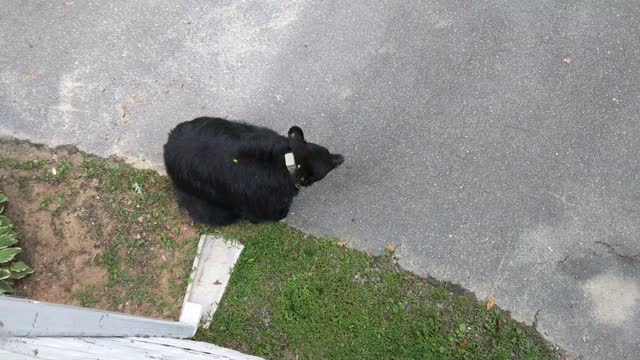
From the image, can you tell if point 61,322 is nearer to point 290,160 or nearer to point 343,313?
point 290,160

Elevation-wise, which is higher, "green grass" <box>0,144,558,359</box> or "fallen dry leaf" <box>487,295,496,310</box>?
"fallen dry leaf" <box>487,295,496,310</box>

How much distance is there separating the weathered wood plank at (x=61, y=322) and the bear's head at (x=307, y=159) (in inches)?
54.5

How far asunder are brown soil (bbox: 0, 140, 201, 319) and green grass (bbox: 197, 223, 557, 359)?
1.79ft

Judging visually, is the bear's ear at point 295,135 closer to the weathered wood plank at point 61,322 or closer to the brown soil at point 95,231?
the brown soil at point 95,231

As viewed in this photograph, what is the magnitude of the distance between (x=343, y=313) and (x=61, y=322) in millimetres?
1981

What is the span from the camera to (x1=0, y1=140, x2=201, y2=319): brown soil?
3617 millimetres

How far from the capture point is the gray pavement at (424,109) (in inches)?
142

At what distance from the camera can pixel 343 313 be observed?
141 inches

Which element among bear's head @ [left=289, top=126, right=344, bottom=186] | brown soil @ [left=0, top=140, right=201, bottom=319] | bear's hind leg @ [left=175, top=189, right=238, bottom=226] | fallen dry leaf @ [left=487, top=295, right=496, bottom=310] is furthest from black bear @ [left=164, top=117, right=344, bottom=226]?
fallen dry leaf @ [left=487, top=295, right=496, bottom=310]

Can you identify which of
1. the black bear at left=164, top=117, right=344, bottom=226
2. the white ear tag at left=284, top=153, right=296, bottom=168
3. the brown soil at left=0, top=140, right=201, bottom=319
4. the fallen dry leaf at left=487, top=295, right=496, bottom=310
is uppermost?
the white ear tag at left=284, top=153, right=296, bottom=168

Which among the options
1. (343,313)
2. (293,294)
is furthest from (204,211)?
(343,313)

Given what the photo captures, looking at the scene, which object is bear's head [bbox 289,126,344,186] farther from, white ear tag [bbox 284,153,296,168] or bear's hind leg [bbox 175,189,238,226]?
bear's hind leg [bbox 175,189,238,226]

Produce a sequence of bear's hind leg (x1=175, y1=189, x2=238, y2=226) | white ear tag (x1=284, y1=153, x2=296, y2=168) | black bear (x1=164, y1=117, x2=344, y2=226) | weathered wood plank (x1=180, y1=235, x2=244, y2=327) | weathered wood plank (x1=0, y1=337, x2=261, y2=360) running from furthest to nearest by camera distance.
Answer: weathered wood plank (x1=180, y1=235, x2=244, y2=327) → bear's hind leg (x1=175, y1=189, x2=238, y2=226) → black bear (x1=164, y1=117, x2=344, y2=226) → white ear tag (x1=284, y1=153, x2=296, y2=168) → weathered wood plank (x1=0, y1=337, x2=261, y2=360)

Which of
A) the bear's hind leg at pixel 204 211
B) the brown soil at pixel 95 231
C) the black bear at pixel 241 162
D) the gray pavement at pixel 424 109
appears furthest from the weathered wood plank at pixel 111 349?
the gray pavement at pixel 424 109
